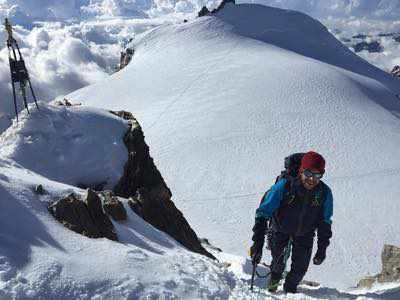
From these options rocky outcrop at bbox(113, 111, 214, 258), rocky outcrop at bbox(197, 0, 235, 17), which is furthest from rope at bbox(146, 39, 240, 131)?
rocky outcrop at bbox(113, 111, 214, 258)

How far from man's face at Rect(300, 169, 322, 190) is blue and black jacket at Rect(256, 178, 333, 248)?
0.11 metres

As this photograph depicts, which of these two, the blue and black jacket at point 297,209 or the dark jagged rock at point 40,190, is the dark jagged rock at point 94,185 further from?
the blue and black jacket at point 297,209

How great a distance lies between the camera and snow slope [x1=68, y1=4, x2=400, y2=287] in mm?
33250

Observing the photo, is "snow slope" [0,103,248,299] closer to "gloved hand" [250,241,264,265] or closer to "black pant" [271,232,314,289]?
"gloved hand" [250,241,264,265]

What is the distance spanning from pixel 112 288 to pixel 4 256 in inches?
63.6

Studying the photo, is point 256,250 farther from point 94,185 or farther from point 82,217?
point 94,185

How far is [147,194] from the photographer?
14.2m

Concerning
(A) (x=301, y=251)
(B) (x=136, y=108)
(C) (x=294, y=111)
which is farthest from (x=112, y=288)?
(B) (x=136, y=108)

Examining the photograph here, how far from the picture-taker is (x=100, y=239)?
8391 mm

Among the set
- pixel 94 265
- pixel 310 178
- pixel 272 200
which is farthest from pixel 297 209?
pixel 94 265

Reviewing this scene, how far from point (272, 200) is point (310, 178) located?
2.33 ft

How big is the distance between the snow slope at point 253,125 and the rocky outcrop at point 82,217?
19197 millimetres

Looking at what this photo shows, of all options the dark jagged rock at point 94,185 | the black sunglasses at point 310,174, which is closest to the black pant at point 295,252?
the black sunglasses at point 310,174

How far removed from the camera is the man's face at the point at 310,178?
722 centimetres
